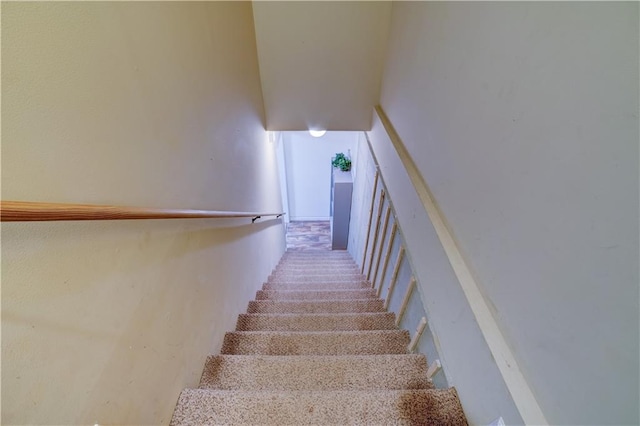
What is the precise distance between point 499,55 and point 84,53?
1.12 metres

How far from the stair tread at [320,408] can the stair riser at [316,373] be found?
0.57 feet

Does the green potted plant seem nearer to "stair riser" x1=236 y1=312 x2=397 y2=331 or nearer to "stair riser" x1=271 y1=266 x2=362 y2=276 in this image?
"stair riser" x1=271 y1=266 x2=362 y2=276

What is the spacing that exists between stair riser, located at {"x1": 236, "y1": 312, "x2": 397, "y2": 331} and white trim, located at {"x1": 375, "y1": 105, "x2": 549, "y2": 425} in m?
1.05

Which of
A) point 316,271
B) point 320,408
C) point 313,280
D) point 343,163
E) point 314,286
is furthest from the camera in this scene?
point 343,163

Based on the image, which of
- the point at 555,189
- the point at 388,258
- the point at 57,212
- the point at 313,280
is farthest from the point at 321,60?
the point at 57,212

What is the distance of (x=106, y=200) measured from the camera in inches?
28.6

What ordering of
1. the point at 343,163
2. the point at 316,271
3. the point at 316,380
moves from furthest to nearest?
the point at 343,163 < the point at 316,271 < the point at 316,380

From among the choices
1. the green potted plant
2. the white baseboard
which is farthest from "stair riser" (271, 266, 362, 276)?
the white baseboard

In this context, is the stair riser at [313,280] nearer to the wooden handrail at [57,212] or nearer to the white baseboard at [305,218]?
the wooden handrail at [57,212]

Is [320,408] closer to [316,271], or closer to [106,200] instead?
[106,200]

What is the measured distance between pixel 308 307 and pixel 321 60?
2.32 m

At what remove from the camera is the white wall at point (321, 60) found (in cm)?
241

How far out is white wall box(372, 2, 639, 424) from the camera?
486mm

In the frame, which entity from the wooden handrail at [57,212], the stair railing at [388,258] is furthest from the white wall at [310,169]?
the wooden handrail at [57,212]
